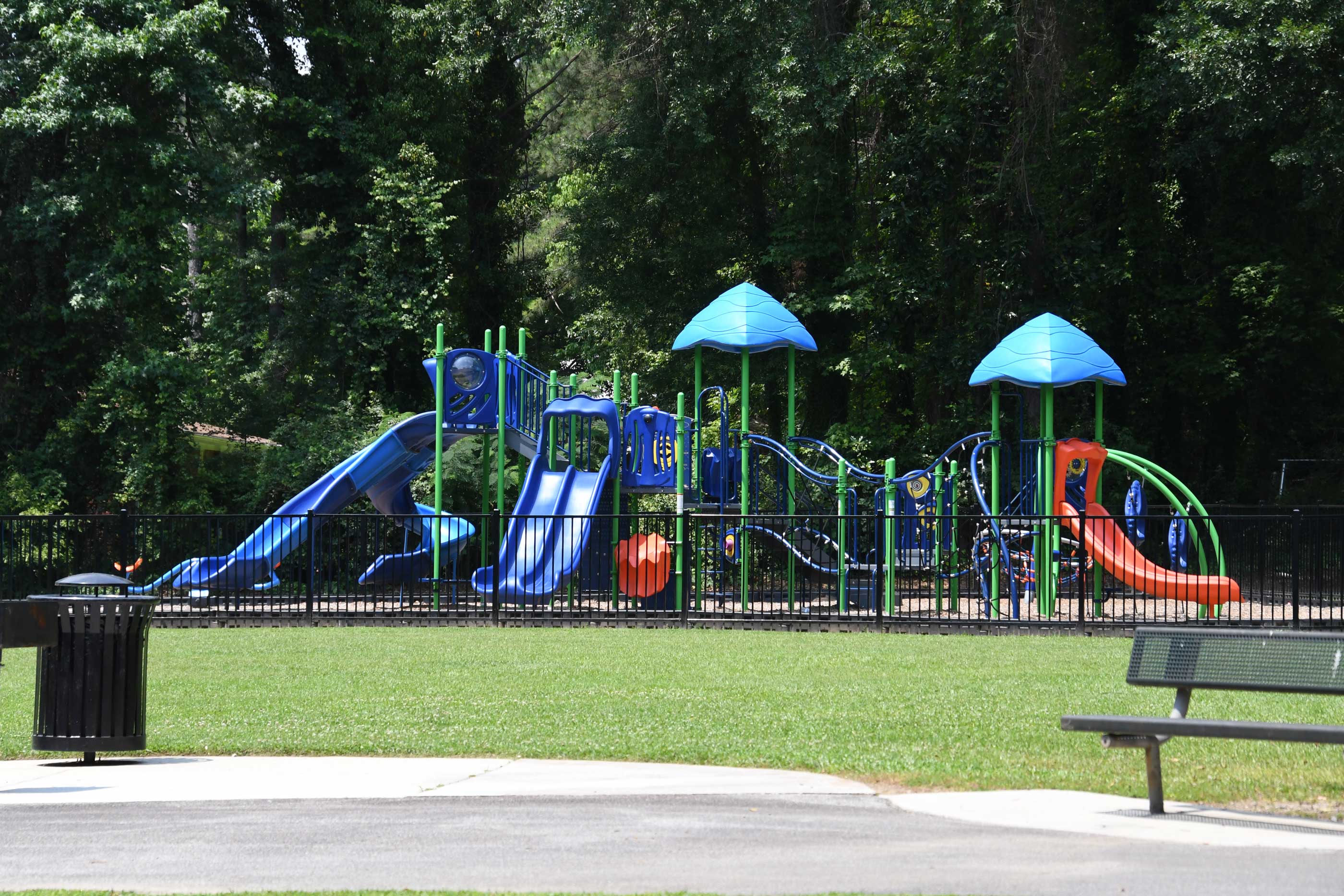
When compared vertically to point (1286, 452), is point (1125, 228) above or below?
above

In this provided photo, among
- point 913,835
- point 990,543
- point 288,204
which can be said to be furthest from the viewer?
point 288,204

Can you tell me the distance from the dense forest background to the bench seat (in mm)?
23965

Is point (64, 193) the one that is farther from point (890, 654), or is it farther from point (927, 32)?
point (890, 654)

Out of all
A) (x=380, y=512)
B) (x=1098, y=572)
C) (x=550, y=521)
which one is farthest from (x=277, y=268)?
(x=1098, y=572)

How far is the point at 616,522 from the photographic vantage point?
840 inches

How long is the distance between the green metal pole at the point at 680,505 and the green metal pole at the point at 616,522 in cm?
85

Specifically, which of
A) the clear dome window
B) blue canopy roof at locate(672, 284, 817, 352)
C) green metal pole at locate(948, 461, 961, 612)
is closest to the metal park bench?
green metal pole at locate(948, 461, 961, 612)

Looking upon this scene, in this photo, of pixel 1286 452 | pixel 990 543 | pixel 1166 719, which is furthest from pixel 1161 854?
pixel 1286 452

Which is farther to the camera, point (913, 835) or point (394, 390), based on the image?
point (394, 390)

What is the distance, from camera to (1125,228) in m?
34.8

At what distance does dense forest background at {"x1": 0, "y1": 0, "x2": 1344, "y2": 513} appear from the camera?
101 ft

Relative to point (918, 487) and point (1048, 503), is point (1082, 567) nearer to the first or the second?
point (1048, 503)

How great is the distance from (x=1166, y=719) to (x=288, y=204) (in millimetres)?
32337

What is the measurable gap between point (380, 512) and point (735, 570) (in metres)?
6.65
